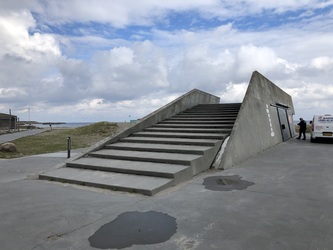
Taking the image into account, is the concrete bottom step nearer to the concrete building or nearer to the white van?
the concrete building

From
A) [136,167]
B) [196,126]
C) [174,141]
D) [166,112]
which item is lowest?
[136,167]

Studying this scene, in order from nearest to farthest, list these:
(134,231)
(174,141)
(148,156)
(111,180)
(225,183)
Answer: (134,231) → (225,183) → (111,180) → (148,156) → (174,141)

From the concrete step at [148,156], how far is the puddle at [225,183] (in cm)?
81

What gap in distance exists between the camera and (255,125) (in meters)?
11.6

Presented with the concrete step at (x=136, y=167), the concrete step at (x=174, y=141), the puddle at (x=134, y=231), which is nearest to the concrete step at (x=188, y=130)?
the concrete step at (x=174, y=141)

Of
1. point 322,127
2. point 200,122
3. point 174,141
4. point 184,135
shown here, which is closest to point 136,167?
point 174,141

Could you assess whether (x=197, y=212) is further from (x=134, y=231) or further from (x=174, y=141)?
(x=174, y=141)

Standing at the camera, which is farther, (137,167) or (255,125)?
(255,125)

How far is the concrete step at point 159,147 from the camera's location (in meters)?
8.37

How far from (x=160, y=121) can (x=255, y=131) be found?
14.0 feet

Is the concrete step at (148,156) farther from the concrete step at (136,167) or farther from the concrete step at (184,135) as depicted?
the concrete step at (184,135)

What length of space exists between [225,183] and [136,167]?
2.39 m

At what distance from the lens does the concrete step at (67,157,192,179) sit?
6905 millimetres

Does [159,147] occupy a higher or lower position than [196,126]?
lower
